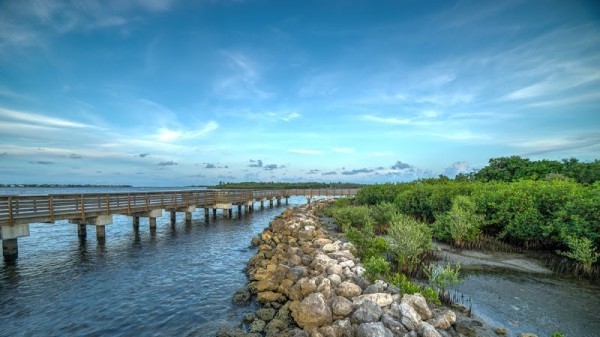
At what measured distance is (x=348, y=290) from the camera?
8.46 m

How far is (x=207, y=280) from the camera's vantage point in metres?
12.7

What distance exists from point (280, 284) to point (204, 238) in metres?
14.2

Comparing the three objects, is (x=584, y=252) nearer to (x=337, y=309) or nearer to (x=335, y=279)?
(x=335, y=279)

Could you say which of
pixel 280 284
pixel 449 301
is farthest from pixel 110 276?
pixel 449 301

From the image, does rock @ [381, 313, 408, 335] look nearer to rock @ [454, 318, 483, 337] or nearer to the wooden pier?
rock @ [454, 318, 483, 337]

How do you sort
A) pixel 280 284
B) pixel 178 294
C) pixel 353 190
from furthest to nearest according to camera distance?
pixel 353 190 < pixel 178 294 < pixel 280 284

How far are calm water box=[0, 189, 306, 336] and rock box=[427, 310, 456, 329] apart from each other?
544 centimetres

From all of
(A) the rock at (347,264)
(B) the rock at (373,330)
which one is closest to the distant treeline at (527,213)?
(A) the rock at (347,264)

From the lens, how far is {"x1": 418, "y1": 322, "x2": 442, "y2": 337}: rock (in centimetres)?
617

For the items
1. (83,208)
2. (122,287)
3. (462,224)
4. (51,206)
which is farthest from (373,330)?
(83,208)

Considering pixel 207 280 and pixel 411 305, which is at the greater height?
pixel 411 305

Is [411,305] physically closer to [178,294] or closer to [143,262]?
[178,294]

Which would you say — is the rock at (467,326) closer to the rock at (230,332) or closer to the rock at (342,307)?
the rock at (342,307)

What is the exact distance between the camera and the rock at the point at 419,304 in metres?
7.10
